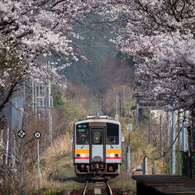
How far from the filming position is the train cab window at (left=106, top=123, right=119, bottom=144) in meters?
17.6

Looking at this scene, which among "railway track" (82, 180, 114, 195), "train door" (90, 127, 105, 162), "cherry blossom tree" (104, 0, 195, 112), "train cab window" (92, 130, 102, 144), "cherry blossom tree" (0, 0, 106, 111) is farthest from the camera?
"train cab window" (92, 130, 102, 144)

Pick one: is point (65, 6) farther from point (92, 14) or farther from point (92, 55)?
point (92, 55)

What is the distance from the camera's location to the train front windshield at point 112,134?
17625mm

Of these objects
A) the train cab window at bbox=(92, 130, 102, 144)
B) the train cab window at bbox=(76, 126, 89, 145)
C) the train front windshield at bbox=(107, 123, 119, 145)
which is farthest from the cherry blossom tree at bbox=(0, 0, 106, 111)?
the train front windshield at bbox=(107, 123, 119, 145)

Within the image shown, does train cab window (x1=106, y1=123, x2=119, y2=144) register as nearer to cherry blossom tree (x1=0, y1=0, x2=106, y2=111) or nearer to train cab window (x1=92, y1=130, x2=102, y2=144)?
train cab window (x1=92, y1=130, x2=102, y2=144)

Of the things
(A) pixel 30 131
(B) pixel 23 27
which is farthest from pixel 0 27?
(A) pixel 30 131

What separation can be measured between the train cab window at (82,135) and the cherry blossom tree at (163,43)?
424cm

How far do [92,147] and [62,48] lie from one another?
7.67 metres

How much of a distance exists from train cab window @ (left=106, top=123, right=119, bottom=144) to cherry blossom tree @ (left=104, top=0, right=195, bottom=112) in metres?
3.65

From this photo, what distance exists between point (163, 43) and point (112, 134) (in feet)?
32.6

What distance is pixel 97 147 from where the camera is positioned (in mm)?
17438

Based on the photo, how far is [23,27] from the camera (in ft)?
32.0

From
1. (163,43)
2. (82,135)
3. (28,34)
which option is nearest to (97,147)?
(82,135)

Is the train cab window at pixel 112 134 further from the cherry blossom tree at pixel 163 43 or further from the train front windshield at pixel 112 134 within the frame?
the cherry blossom tree at pixel 163 43
